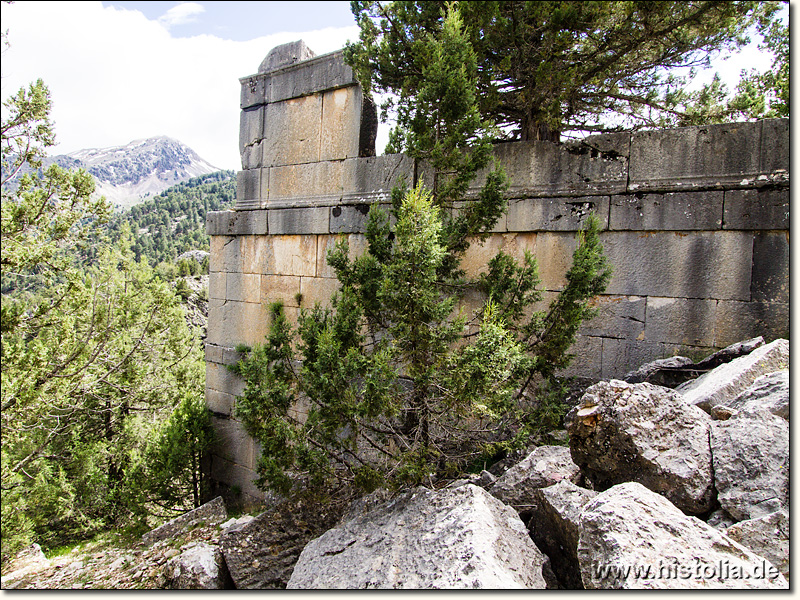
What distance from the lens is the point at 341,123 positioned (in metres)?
5.27

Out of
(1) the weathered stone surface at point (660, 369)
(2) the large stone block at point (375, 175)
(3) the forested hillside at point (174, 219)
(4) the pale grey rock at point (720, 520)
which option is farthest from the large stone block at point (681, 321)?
(3) the forested hillside at point (174, 219)

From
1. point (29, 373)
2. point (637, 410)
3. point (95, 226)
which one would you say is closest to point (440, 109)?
point (637, 410)

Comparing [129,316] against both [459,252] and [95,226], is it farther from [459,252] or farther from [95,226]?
[459,252]

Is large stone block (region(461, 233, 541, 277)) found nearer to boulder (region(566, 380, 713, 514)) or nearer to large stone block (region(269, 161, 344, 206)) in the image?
large stone block (region(269, 161, 344, 206))

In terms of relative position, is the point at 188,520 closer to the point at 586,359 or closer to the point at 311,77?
the point at 586,359

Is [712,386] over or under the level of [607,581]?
over

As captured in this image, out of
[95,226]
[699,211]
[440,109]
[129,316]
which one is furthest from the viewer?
[129,316]

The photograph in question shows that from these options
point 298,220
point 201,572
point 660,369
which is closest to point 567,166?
point 660,369

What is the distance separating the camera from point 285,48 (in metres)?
5.78

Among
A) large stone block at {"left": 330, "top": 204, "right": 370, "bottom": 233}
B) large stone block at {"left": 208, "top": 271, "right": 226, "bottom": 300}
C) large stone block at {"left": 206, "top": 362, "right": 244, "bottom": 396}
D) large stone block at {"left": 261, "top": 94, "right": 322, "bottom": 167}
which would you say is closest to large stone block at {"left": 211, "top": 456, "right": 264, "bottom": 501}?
large stone block at {"left": 206, "top": 362, "right": 244, "bottom": 396}

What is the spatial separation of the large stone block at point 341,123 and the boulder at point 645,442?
3.43m

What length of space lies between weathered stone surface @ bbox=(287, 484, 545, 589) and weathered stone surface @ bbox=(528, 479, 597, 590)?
14 centimetres

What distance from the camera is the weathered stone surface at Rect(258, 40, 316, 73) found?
18.6 ft

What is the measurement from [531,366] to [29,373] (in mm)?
5364
